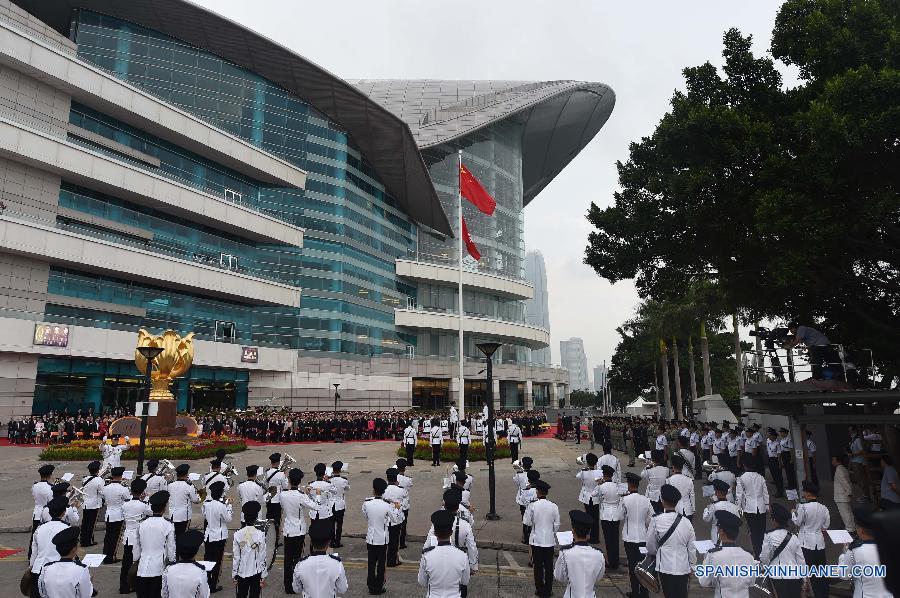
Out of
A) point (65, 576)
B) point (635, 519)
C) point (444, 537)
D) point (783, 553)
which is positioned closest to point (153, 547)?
point (65, 576)

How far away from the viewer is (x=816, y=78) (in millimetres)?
16719

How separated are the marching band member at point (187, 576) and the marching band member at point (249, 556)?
1.30 meters

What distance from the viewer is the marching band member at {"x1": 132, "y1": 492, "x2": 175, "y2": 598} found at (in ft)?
24.8

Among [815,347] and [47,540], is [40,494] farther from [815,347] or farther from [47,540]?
[815,347]

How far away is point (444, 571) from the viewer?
20.4 feet

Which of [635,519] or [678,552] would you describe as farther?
[635,519]

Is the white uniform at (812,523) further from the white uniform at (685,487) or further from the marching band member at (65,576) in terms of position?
the marching band member at (65,576)

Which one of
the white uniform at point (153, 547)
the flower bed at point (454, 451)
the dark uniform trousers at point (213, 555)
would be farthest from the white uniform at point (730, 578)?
the flower bed at point (454, 451)

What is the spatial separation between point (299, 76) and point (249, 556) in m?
55.3

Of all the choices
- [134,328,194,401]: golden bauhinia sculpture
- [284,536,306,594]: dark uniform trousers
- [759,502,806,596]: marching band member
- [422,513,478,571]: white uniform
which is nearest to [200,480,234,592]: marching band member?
[284,536,306,594]: dark uniform trousers

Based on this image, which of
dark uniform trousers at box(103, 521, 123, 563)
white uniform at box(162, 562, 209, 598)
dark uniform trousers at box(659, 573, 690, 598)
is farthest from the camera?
dark uniform trousers at box(103, 521, 123, 563)

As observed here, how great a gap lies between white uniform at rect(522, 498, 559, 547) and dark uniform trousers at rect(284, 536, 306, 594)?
4.08 metres

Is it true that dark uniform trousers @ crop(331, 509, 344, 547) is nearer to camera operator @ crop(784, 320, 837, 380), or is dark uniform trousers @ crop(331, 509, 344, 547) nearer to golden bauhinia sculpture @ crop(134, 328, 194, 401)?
camera operator @ crop(784, 320, 837, 380)

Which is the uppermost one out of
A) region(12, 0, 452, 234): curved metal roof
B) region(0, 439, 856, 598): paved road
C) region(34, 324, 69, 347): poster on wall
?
region(12, 0, 452, 234): curved metal roof
